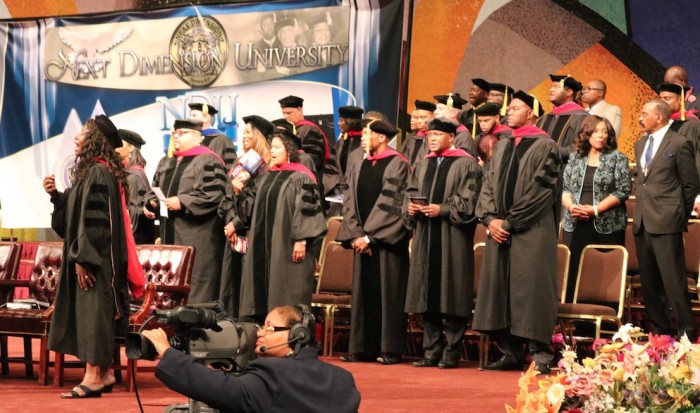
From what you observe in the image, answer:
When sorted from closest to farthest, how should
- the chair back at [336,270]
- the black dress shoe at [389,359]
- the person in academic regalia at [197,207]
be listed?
1. the black dress shoe at [389,359]
2. the person in academic regalia at [197,207]
3. the chair back at [336,270]

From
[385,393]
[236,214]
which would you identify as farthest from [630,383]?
[236,214]

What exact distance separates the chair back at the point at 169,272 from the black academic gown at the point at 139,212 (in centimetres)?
294

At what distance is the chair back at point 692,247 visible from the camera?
33.5 feet

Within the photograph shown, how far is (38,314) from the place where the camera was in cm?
783

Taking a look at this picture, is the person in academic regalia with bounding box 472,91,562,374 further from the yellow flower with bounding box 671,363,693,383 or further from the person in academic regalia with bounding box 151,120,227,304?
the yellow flower with bounding box 671,363,693,383

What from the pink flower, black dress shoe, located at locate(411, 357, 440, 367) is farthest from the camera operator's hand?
black dress shoe, located at locate(411, 357, 440, 367)

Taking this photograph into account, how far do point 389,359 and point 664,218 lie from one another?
2412 millimetres

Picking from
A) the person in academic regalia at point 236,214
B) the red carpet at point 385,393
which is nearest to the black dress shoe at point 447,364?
the red carpet at point 385,393

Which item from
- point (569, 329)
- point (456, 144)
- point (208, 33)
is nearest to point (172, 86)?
point (208, 33)

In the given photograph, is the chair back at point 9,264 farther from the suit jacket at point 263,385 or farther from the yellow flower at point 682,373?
the yellow flower at point 682,373

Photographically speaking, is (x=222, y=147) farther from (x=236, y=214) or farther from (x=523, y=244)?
(x=523, y=244)

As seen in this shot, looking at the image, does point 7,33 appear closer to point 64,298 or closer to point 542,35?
point 542,35

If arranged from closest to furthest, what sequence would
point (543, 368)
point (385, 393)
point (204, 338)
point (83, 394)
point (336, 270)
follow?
1. point (204, 338)
2. point (83, 394)
3. point (385, 393)
4. point (543, 368)
5. point (336, 270)

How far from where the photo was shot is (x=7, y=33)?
14812mm
